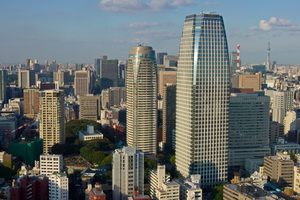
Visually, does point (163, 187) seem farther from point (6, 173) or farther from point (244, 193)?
point (6, 173)

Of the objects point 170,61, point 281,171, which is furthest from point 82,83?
point 281,171

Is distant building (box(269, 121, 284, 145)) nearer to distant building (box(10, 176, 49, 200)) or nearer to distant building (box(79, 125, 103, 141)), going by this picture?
distant building (box(79, 125, 103, 141))

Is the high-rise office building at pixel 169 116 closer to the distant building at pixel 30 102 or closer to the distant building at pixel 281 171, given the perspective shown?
the distant building at pixel 281 171

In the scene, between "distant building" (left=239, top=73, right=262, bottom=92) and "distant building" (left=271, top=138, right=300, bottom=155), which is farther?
"distant building" (left=239, top=73, right=262, bottom=92)

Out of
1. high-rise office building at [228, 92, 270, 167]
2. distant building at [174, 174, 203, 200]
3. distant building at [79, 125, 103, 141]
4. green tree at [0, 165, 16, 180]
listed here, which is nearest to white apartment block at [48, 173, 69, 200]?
green tree at [0, 165, 16, 180]

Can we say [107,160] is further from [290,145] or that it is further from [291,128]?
[291,128]

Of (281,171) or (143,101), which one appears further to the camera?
(143,101)
